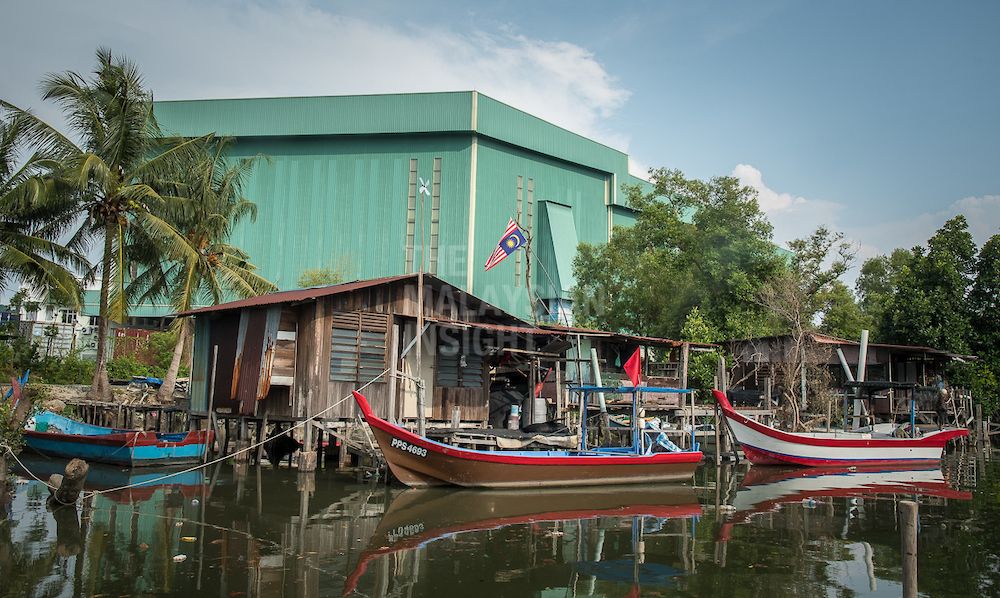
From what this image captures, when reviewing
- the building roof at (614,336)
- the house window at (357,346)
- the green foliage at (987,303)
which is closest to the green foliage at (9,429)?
the house window at (357,346)

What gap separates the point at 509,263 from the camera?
4125cm

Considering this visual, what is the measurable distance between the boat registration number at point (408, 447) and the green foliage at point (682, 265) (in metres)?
19.4

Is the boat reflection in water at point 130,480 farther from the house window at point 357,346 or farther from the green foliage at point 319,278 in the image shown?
the green foliage at point 319,278

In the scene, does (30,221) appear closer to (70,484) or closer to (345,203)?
(70,484)

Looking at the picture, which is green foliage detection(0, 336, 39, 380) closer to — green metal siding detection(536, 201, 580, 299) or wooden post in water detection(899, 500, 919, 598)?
green metal siding detection(536, 201, 580, 299)

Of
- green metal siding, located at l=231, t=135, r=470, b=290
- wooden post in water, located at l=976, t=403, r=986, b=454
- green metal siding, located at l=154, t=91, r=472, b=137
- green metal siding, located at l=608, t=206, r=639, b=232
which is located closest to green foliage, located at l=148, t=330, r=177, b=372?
green metal siding, located at l=231, t=135, r=470, b=290

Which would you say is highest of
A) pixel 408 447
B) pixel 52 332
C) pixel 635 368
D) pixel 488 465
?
pixel 52 332

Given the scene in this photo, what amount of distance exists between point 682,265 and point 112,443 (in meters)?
23.2

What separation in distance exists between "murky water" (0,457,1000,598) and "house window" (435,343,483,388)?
13.7 feet

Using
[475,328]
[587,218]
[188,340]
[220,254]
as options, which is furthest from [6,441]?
[587,218]

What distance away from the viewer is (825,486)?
18.4 m

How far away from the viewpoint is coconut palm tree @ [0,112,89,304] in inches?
795

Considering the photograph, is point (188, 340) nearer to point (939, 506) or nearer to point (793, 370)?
point (793, 370)

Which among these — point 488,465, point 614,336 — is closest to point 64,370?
point 614,336
